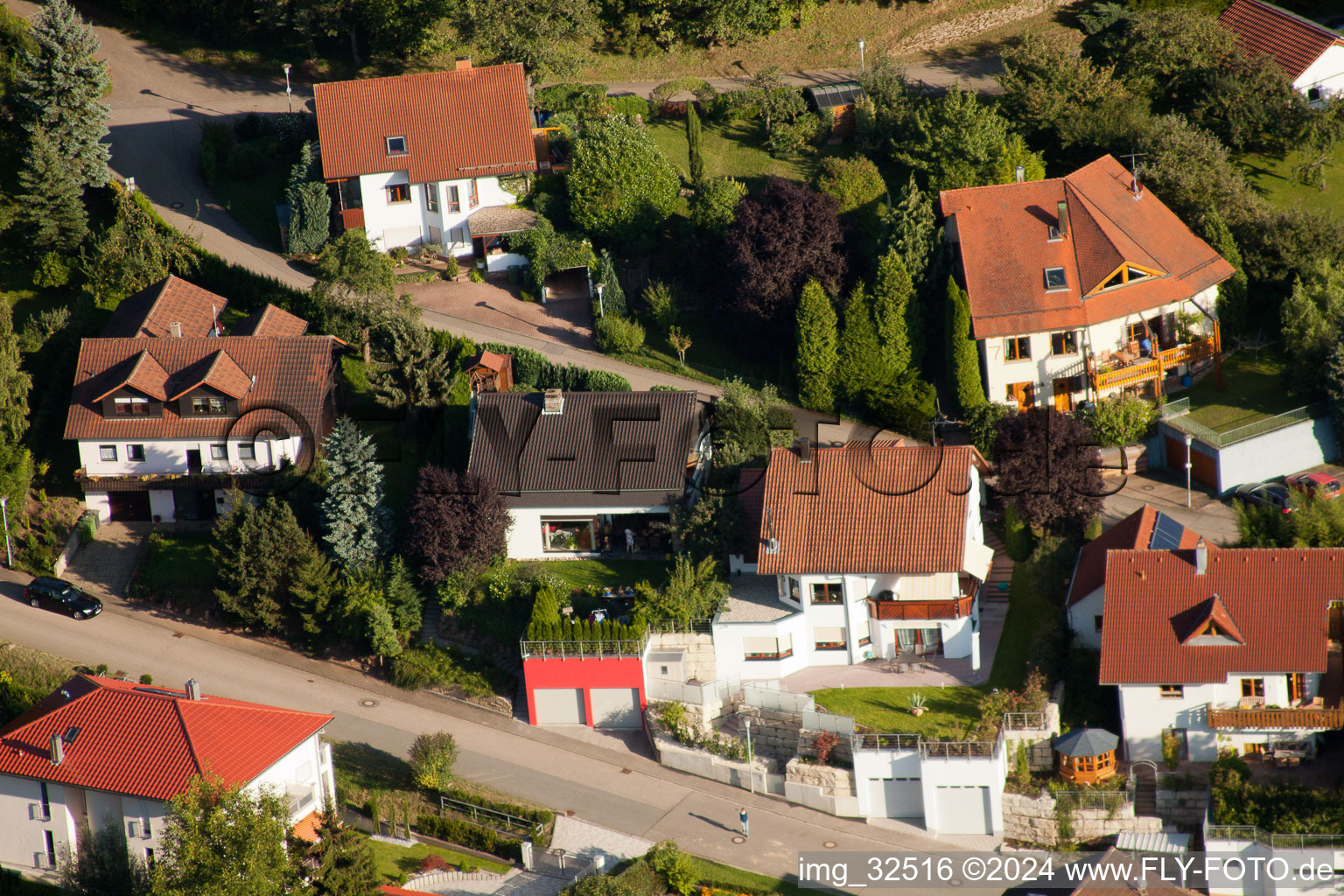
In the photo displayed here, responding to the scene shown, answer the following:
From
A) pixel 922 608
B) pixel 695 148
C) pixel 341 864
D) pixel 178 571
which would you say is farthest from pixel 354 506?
pixel 695 148

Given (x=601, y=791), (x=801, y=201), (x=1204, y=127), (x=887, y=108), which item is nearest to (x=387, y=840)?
(x=601, y=791)

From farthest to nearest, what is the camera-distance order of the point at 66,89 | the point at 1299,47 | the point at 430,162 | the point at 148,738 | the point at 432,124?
the point at 1299,47, the point at 432,124, the point at 66,89, the point at 430,162, the point at 148,738

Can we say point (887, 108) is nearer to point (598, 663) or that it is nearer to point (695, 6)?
point (695, 6)

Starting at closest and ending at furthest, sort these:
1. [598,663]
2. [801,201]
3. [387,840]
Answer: [387,840] < [598,663] < [801,201]

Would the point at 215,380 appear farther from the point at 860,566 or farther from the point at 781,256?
the point at 860,566

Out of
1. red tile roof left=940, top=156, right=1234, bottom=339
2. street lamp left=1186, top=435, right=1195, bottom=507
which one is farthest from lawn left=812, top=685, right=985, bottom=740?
red tile roof left=940, top=156, right=1234, bottom=339
